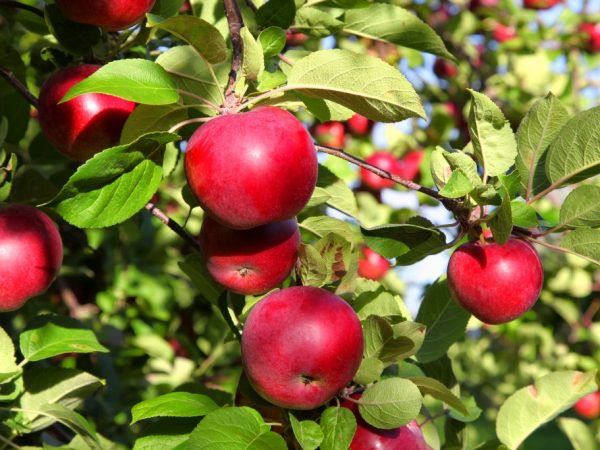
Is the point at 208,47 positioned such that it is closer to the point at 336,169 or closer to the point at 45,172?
the point at 45,172

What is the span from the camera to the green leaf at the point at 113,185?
3.23ft

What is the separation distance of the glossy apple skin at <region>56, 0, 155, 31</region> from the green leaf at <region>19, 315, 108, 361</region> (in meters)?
0.52

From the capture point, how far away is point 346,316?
3.44 ft

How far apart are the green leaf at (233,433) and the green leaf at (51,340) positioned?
34 cm

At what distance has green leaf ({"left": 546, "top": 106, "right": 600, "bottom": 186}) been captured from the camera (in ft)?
3.63

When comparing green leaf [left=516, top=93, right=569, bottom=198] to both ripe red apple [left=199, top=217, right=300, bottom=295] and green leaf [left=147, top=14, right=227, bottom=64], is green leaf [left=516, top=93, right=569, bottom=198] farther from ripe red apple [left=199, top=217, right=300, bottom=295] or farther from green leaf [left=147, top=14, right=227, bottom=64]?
green leaf [left=147, top=14, right=227, bottom=64]

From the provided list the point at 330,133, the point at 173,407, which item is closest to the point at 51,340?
the point at 173,407

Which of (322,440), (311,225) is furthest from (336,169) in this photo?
(322,440)

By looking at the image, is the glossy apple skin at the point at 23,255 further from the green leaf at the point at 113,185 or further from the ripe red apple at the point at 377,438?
the ripe red apple at the point at 377,438

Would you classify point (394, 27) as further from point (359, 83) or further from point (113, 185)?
point (113, 185)

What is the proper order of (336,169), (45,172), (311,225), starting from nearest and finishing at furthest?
1. (311,225)
2. (45,172)
3. (336,169)

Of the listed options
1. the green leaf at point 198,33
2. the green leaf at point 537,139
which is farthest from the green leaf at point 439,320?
the green leaf at point 198,33

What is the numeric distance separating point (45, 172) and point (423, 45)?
38.2 inches

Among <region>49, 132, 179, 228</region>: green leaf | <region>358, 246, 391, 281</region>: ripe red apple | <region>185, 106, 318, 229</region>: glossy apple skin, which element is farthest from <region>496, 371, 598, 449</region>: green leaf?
<region>358, 246, 391, 281</region>: ripe red apple
